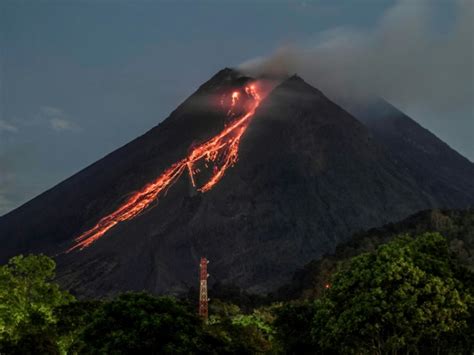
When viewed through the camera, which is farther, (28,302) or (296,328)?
(296,328)

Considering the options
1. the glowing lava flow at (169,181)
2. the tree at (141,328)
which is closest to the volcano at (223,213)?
the glowing lava flow at (169,181)

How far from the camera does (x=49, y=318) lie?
27.5m

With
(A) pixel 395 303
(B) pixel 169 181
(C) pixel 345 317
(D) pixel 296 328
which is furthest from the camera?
(B) pixel 169 181

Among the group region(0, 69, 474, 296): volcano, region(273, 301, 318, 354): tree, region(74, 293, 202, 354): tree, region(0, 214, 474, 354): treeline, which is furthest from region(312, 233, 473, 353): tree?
region(0, 69, 474, 296): volcano

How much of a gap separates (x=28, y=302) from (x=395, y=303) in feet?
54.1

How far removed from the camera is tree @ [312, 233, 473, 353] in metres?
22.7

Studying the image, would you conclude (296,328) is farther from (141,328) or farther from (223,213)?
(223,213)

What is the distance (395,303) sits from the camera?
895 inches

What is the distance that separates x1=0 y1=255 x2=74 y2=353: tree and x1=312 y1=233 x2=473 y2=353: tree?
37.5 feet

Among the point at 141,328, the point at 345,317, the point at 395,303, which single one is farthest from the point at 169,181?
the point at 141,328

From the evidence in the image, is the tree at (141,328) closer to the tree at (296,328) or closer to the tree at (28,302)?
the tree at (28,302)

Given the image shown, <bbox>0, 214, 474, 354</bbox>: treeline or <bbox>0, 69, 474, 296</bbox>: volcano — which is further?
<bbox>0, 69, 474, 296</bbox>: volcano

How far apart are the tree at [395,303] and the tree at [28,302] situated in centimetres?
1144

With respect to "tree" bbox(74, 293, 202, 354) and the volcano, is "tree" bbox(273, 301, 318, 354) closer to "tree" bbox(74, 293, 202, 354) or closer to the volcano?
"tree" bbox(74, 293, 202, 354)
